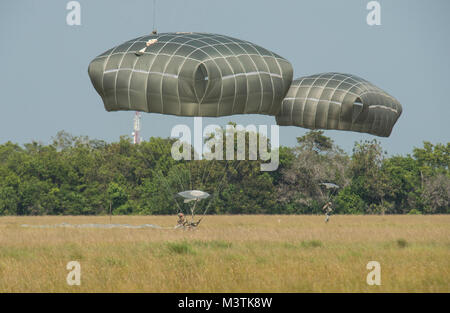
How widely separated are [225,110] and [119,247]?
595 cm

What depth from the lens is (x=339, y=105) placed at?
25703 millimetres

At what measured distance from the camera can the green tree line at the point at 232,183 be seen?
205 ft

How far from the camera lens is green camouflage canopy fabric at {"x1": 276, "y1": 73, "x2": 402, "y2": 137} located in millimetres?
25750

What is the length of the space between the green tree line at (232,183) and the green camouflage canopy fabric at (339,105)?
30.8 metres

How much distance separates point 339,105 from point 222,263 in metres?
10.7
